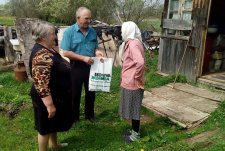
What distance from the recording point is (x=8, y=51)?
13.0 meters

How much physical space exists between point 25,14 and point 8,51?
51.5 feet

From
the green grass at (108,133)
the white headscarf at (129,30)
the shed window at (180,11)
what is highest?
the shed window at (180,11)

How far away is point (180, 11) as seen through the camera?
8359mm

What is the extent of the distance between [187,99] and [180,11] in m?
2.77

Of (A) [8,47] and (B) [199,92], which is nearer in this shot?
(B) [199,92]

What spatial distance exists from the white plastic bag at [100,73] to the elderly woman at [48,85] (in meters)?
0.87

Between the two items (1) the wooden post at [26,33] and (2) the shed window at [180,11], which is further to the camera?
(1) the wooden post at [26,33]

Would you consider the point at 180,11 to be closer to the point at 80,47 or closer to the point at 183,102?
the point at 183,102

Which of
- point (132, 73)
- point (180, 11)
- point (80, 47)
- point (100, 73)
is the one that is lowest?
point (100, 73)

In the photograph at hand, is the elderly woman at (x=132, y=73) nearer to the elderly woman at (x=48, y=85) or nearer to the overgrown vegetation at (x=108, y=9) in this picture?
the elderly woman at (x=48, y=85)

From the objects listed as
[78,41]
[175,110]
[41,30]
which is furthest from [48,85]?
[175,110]

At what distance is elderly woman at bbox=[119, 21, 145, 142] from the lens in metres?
4.33

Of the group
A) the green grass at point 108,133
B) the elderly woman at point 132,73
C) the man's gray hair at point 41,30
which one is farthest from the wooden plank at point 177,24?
the man's gray hair at point 41,30

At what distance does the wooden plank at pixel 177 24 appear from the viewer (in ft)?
26.2
